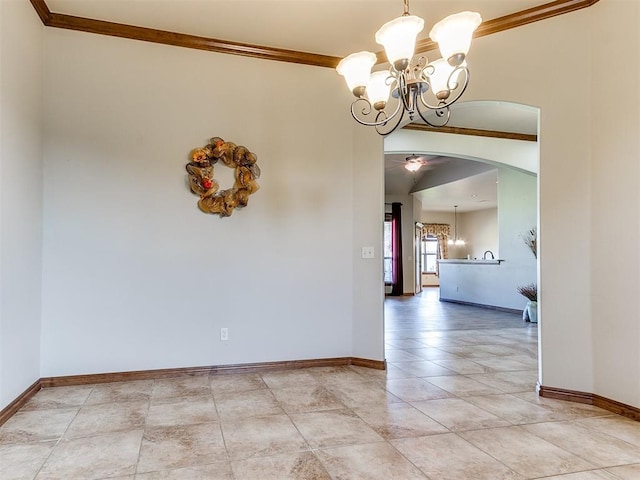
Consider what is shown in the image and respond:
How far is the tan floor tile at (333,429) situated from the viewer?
2.36 meters

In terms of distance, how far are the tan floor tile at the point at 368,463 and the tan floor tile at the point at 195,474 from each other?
0.49 m

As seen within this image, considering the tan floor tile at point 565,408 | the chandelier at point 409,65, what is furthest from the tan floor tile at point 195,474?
the tan floor tile at point 565,408

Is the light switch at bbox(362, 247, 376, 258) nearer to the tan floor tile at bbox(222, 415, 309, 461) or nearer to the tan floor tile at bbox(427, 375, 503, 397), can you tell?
the tan floor tile at bbox(427, 375, 503, 397)

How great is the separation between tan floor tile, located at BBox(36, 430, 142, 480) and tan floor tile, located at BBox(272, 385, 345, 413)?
38.5 inches

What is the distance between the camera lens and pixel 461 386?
3.40m

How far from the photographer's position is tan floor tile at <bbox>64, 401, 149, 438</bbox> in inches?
98.3

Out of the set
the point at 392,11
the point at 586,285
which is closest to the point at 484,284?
the point at 586,285

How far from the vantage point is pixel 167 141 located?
141 inches

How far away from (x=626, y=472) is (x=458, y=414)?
3.08 ft

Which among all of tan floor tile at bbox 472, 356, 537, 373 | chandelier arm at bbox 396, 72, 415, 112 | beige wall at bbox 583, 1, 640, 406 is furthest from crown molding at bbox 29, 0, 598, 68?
tan floor tile at bbox 472, 356, 537, 373

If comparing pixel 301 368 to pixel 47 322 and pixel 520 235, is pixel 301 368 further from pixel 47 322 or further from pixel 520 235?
pixel 520 235

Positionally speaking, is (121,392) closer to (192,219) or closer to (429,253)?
(192,219)

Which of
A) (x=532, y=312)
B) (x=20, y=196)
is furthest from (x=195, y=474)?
(x=532, y=312)

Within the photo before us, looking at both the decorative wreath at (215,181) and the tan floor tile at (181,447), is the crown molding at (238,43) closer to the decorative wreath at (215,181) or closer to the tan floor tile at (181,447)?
the decorative wreath at (215,181)
